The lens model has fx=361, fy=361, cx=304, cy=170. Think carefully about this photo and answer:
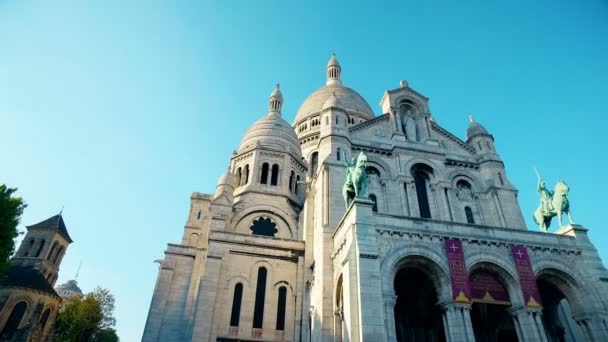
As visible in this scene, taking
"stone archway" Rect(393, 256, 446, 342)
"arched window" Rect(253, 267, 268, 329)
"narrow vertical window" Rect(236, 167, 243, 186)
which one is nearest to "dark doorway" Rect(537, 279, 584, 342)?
"stone archway" Rect(393, 256, 446, 342)

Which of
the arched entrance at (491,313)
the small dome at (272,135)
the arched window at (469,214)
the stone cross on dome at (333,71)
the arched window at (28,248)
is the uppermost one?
the stone cross on dome at (333,71)

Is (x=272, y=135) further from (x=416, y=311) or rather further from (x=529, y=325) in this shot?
(x=529, y=325)

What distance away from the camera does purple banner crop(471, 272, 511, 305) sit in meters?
16.1

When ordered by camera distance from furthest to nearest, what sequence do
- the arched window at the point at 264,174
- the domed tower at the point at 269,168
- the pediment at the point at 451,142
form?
the arched window at the point at 264,174, the domed tower at the point at 269,168, the pediment at the point at 451,142

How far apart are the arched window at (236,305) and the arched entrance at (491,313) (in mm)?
13830

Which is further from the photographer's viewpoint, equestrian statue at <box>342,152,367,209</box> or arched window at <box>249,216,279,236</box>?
arched window at <box>249,216,279,236</box>

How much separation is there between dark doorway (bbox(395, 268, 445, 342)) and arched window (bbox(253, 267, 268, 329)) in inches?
350

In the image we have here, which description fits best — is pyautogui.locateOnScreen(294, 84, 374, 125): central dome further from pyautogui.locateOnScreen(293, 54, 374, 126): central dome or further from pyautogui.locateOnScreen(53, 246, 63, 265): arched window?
pyautogui.locateOnScreen(53, 246, 63, 265): arched window

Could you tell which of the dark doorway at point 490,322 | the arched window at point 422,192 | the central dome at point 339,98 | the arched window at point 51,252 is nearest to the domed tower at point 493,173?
the arched window at point 422,192

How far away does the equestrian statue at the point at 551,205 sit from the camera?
19828mm

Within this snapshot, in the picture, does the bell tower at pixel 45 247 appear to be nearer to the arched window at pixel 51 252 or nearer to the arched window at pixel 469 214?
the arched window at pixel 51 252

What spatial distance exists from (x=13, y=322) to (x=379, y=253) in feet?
114

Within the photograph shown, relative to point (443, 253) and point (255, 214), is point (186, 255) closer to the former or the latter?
point (255, 214)

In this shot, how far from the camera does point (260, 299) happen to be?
79.2 feet
